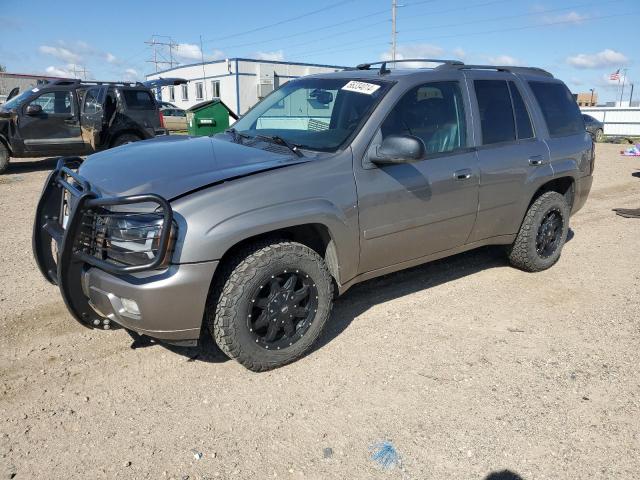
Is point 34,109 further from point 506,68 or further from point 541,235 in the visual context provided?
point 541,235

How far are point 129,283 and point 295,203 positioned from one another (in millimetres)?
1041

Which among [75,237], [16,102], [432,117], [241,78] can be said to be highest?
[241,78]

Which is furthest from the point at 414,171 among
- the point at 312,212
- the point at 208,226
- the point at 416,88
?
the point at 208,226

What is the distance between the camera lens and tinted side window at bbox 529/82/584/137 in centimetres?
493

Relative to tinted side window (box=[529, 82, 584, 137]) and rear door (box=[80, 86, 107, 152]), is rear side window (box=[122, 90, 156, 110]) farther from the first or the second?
tinted side window (box=[529, 82, 584, 137])

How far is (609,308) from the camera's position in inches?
174

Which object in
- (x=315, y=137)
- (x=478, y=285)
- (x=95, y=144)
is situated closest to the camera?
(x=315, y=137)

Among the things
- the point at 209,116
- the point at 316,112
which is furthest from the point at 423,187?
the point at 209,116

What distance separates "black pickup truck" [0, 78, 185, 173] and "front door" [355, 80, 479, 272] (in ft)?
30.8

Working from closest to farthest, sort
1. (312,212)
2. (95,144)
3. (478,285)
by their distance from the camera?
(312,212)
(478,285)
(95,144)

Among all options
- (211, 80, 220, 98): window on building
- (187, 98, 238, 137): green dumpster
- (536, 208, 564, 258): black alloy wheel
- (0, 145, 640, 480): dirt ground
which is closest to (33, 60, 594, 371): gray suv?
(536, 208, 564, 258): black alloy wheel

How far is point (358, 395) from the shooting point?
3102 mm

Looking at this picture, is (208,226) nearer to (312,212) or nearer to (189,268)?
(189,268)

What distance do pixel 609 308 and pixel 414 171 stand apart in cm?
219
